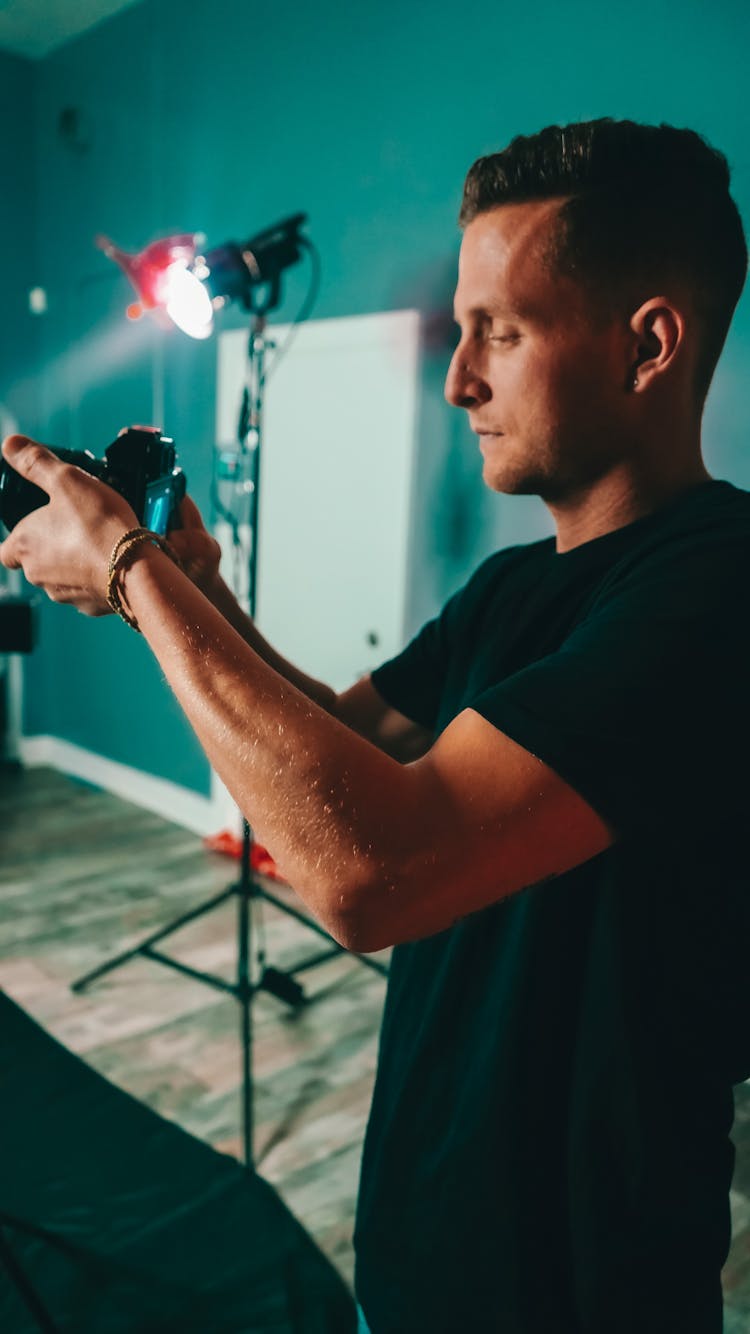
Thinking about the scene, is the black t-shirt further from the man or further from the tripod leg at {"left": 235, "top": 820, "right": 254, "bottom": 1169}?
the tripod leg at {"left": 235, "top": 820, "right": 254, "bottom": 1169}

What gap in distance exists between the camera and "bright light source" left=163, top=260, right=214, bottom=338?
2.41 m

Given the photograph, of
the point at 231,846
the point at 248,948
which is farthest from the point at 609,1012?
the point at 231,846

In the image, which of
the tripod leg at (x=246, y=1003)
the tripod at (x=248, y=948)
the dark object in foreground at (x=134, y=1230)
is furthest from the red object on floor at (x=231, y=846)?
the dark object in foreground at (x=134, y=1230)

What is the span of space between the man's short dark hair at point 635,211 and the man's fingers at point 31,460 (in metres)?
0.45

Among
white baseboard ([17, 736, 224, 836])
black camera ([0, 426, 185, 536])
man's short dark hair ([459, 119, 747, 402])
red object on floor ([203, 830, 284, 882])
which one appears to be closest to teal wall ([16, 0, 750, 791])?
white baseboard ([17, 736, 224, 836])

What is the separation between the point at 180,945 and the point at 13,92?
3824 mm

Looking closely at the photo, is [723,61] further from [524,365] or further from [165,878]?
[165,878]

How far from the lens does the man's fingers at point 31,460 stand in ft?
2.67

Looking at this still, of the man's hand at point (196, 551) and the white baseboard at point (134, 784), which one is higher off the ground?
the man's hand at point (196, 551)

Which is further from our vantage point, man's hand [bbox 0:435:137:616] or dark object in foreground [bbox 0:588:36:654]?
dark object in foreground [bbox 0:588:36:654]

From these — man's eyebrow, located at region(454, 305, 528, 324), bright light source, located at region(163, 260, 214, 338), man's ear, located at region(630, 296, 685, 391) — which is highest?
bright light source, located at region(163, 260, 214, 338)

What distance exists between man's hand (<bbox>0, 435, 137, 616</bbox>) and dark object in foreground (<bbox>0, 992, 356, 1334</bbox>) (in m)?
0.99

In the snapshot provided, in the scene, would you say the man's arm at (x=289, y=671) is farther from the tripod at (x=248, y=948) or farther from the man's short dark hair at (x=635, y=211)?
the tripod at (x=248, y=948)

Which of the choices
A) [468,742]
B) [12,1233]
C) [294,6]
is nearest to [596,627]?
[468,742]
